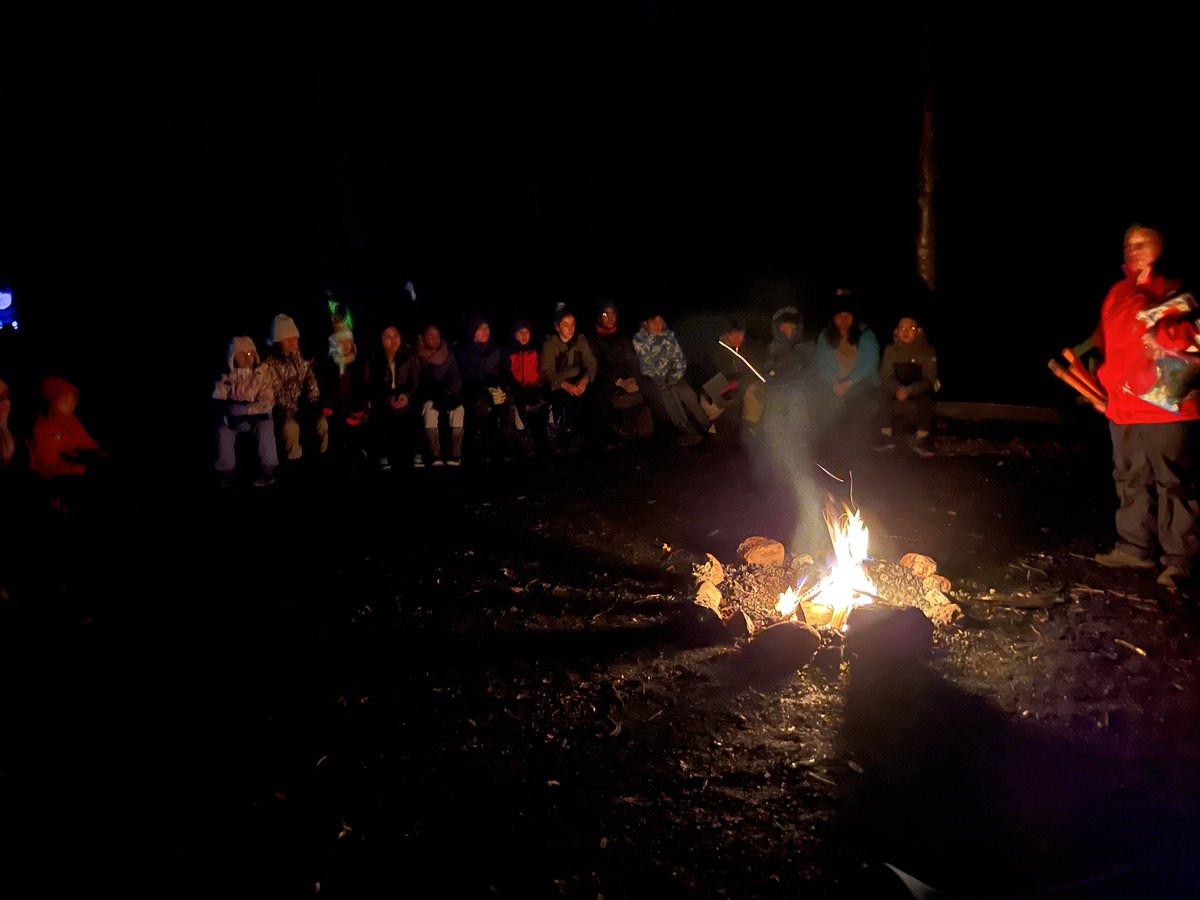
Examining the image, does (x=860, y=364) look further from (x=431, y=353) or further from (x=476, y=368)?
(x=431, y=353)

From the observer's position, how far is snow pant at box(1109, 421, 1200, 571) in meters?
4.93

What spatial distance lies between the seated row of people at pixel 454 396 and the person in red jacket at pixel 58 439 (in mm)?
1238

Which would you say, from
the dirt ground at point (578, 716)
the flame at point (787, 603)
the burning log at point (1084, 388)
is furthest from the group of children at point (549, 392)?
the flame at point (787, 603)

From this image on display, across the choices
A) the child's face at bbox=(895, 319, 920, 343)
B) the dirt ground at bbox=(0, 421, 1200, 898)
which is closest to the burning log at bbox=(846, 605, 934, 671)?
the dirt ground at bbox=(0, 421, 1200, 898)

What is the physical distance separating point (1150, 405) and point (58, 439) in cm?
880

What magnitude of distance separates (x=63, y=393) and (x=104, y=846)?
17.0 ft

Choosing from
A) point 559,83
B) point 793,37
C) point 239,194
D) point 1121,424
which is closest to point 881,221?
point 793,37

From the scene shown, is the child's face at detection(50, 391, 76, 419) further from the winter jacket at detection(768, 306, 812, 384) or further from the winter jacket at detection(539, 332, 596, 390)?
the winter jacket at detection(768, 306, 812, 384)

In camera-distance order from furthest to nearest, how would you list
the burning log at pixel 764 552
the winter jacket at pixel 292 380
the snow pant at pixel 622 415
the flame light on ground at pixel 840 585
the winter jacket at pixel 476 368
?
the snow pant at pixel 622 415 → the winter jacket at pixel 476 368 → the winter jacket at pixel 292 380 → the burning log at pixel 764 552 → the flame light on ground at pixel 840 585

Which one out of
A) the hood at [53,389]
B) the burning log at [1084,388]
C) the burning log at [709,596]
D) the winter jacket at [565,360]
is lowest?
the burning log at [709,596]

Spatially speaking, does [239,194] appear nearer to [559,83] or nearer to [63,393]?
[559,83]

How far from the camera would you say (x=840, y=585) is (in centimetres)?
511

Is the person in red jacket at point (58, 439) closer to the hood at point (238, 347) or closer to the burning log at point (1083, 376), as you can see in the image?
the hood at point (238, 347)

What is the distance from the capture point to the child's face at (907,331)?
841cm
